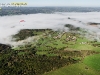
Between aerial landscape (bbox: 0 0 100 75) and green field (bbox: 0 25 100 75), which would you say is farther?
aerial landscape (bbox: 0 0 100 75)

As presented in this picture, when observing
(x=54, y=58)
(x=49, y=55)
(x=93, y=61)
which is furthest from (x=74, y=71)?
(x=49, y=55)

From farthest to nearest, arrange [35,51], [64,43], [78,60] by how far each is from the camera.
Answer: [64,43] → [35,51] → [78,60]

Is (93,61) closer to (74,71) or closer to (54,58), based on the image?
(74,71)

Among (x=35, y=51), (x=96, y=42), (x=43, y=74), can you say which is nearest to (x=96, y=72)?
(x=43, y=74)

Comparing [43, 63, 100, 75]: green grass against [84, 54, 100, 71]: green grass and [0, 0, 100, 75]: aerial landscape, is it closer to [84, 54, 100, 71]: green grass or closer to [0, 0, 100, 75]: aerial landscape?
[0, 0, 100, 75]: aerial landscape

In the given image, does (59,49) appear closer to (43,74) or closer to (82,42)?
(82,42)

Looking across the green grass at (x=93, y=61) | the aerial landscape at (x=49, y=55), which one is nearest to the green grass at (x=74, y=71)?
the aerial landscape at (x=49, y=55)

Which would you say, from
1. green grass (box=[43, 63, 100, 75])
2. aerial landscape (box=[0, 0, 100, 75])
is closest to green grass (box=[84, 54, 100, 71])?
aerial landscape (box=[0, 0, 100, 75])

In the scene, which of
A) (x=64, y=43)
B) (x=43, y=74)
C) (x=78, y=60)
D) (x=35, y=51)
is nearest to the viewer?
(x=43, y=74)
